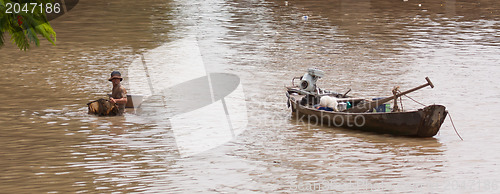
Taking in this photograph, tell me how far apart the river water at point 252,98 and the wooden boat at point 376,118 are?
0.21m

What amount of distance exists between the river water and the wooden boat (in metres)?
0.21

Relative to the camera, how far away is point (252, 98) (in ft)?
55.5

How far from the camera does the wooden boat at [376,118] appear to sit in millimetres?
13016

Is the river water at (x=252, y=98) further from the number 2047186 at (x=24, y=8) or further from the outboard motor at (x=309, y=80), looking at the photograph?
the number 2047186 at (x=24, y=8)

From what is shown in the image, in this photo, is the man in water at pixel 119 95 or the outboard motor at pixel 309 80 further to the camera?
the outboard motor at pixel 309 80

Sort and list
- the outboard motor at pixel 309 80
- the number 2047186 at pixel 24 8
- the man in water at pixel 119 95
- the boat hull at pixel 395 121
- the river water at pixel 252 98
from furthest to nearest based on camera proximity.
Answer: the outboard motor at pixel 309 80 < the man in water at pixel 119 95 < the boat hull at pixel 395 121 < the river water at pixel 252 98 < the number 2047186 at pixel 24 8

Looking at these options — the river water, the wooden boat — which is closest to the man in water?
the river water

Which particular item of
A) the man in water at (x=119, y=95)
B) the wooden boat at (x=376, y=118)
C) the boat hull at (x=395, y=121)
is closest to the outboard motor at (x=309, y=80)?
the wooden boat at (x=376, y=118)

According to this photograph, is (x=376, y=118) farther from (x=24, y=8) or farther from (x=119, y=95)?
(x=24, y=8)

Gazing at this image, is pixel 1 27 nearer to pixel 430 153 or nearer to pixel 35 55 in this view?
pixel 430 153

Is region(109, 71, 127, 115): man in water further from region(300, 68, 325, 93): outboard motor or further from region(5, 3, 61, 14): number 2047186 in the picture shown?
region(5, 3, 61, 14): number 2047186

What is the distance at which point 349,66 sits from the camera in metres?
21.3

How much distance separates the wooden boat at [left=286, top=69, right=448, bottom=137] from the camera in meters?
13.0

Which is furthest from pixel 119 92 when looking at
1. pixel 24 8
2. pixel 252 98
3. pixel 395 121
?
pixel 24 8
